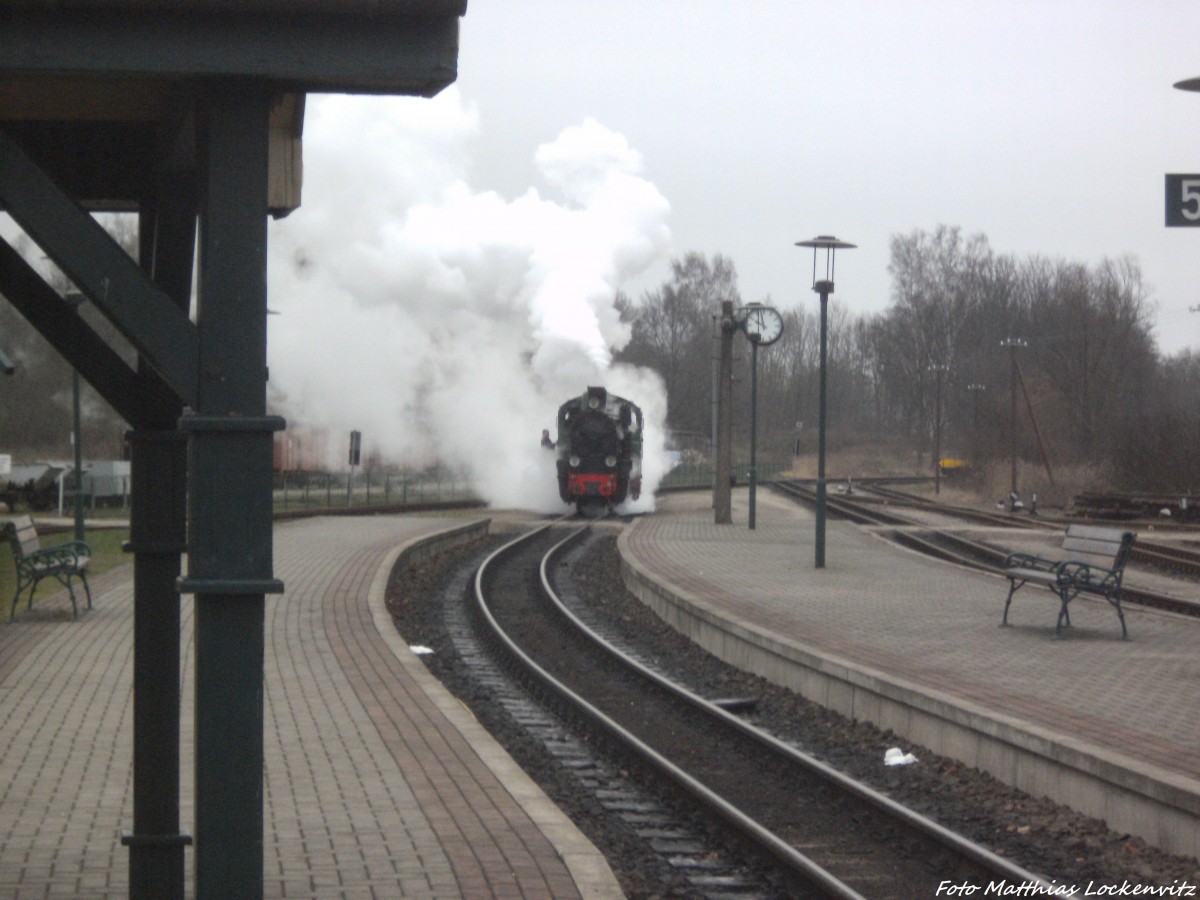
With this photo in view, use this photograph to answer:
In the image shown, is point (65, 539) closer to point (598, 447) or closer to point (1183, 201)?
point (598, 447)

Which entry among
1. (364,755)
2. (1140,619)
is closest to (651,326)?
(1140,619)

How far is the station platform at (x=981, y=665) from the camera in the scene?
6.64 m

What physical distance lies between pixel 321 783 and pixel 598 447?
27638 mm

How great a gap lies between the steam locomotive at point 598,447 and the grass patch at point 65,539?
12.2 metres

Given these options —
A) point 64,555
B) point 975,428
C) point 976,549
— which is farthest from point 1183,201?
point 975,428

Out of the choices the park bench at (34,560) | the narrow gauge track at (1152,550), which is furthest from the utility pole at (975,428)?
the park bench at (34,560)

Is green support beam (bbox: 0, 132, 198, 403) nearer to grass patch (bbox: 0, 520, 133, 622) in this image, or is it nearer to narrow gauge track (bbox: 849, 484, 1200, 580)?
grass patch (bbox: 0, 520, 133, 622)

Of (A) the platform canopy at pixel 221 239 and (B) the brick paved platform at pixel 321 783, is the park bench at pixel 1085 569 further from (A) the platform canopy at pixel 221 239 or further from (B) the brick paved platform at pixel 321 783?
(A) the platform canopy at pixel 221 239

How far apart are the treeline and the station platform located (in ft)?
88.9

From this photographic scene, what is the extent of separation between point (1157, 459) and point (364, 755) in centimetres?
3978

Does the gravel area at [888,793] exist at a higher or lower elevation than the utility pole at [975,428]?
lower

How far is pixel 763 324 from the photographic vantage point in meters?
26.4

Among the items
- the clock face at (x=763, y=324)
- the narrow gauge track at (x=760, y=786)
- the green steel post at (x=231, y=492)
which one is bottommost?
the narrow gauge track at (x=760, y=786)

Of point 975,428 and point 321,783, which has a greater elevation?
point 975,428
